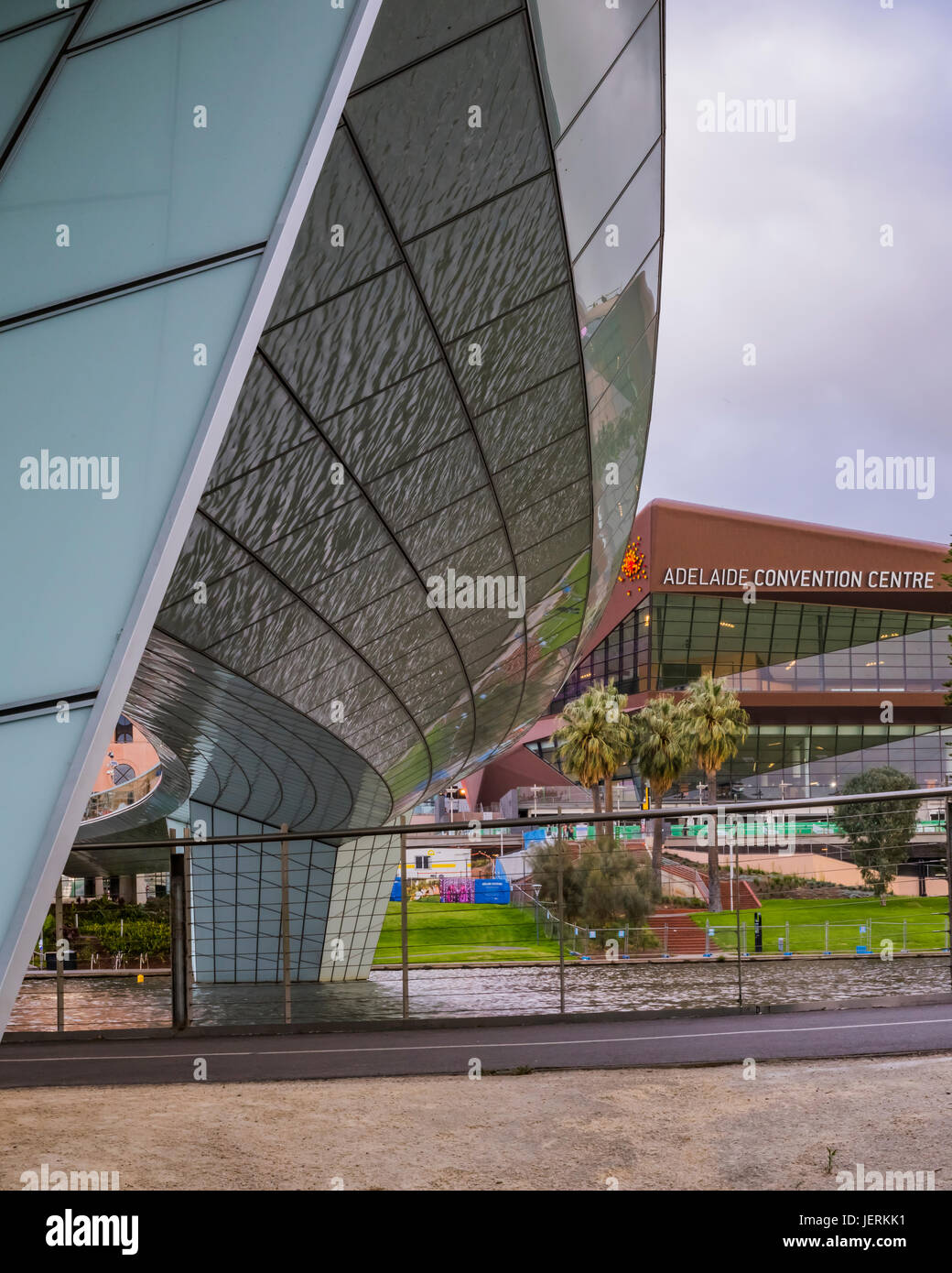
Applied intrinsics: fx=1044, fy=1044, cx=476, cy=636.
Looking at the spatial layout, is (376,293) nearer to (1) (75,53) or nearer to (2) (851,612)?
(1) (75,53)

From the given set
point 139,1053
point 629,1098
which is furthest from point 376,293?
point 139,1053

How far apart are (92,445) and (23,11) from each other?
1.82 m

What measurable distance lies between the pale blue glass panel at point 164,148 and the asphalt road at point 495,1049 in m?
4.55

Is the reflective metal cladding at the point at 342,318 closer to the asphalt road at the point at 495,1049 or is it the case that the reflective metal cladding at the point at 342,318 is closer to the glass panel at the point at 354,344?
the glass panel at the point at 354,344

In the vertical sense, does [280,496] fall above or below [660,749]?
above

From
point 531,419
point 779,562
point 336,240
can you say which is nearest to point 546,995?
point 531,419

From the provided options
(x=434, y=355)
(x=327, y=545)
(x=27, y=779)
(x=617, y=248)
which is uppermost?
Result: (x=617, y=248)

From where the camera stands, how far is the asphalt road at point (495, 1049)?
6.14 metres

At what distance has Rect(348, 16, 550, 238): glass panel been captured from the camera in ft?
15.8

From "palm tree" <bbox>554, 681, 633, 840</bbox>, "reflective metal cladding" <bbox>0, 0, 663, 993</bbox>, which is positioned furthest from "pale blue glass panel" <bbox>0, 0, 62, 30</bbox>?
"palm tree" <bbox>554, 681, 633, 840</bbox>

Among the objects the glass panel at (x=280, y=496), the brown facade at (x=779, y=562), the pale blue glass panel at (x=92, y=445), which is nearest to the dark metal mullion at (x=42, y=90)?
the pale blue glass panel at (x=92, y=445)

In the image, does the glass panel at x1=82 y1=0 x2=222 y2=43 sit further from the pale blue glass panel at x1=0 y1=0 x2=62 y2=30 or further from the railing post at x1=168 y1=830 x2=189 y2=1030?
the railing post at x1=168 y1=830 x2=189 y2=1030

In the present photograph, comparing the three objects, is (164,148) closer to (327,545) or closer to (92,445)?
A: (92,445)

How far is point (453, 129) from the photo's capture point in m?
5.21
